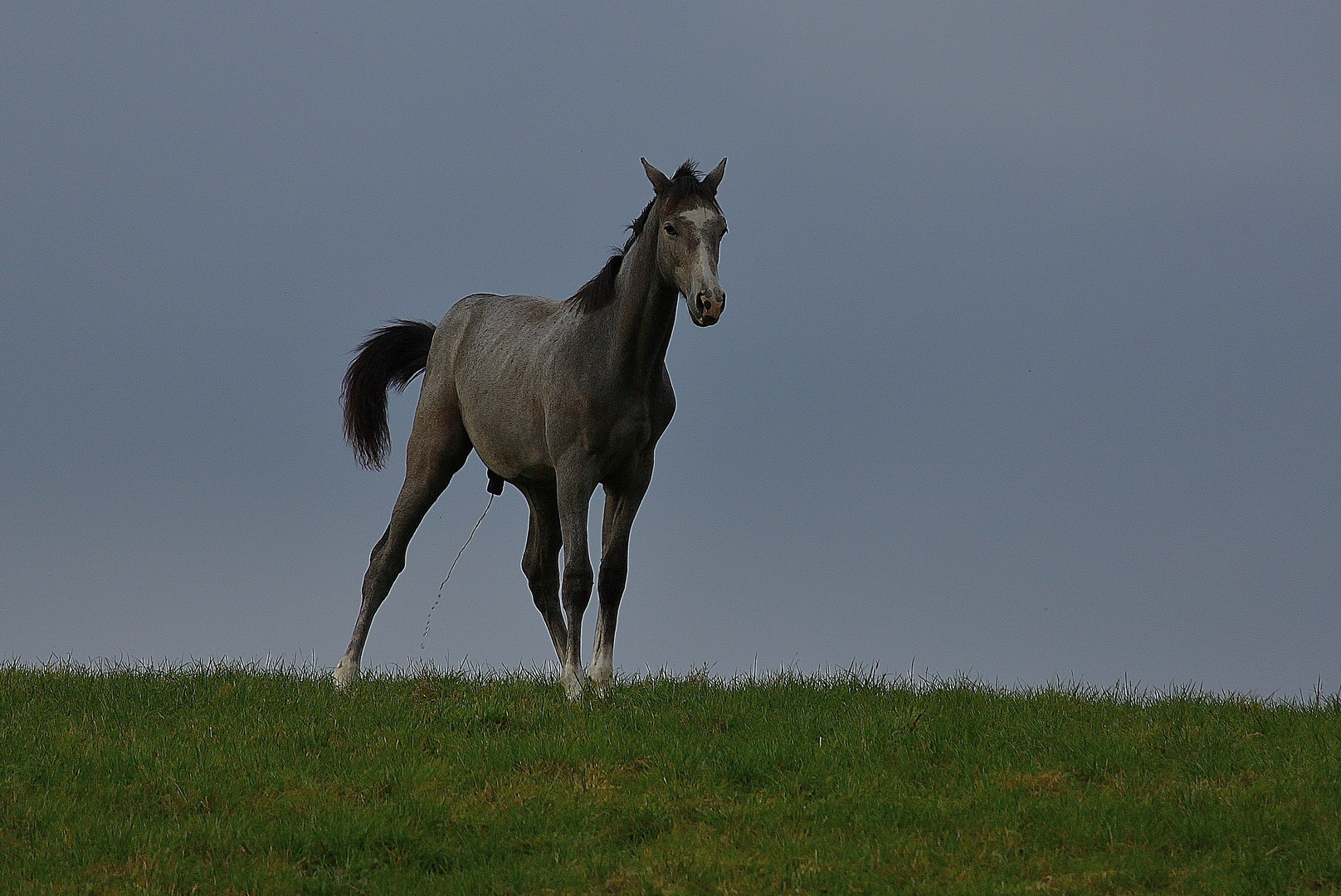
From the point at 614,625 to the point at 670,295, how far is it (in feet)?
7.64

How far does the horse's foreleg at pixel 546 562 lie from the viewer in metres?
11.0

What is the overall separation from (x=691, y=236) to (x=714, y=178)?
85 cm

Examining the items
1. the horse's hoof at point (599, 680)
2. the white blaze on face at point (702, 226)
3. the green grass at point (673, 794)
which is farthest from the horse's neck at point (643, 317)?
the green grass at point (673, 794)

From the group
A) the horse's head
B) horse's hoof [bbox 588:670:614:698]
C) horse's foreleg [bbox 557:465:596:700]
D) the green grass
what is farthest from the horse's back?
the green grass

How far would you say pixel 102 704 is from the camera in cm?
865

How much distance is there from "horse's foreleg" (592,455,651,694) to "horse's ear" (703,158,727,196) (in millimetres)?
1931

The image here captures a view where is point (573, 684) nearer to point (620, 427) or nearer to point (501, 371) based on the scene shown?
point (620, 427)

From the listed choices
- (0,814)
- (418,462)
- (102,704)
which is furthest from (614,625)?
(0,814)

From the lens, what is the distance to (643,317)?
9.12 metres

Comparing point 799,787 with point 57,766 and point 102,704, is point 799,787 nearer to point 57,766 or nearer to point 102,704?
point 57,766

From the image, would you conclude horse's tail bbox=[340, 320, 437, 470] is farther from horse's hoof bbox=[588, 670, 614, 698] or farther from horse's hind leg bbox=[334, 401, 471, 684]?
horse's hoof bbox=[588, 670, 614, 698]

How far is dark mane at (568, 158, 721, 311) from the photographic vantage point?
8.85 metres

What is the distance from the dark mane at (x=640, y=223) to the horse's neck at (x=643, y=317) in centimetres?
29

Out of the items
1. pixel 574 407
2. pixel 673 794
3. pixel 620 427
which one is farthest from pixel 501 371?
pixel 673 794
